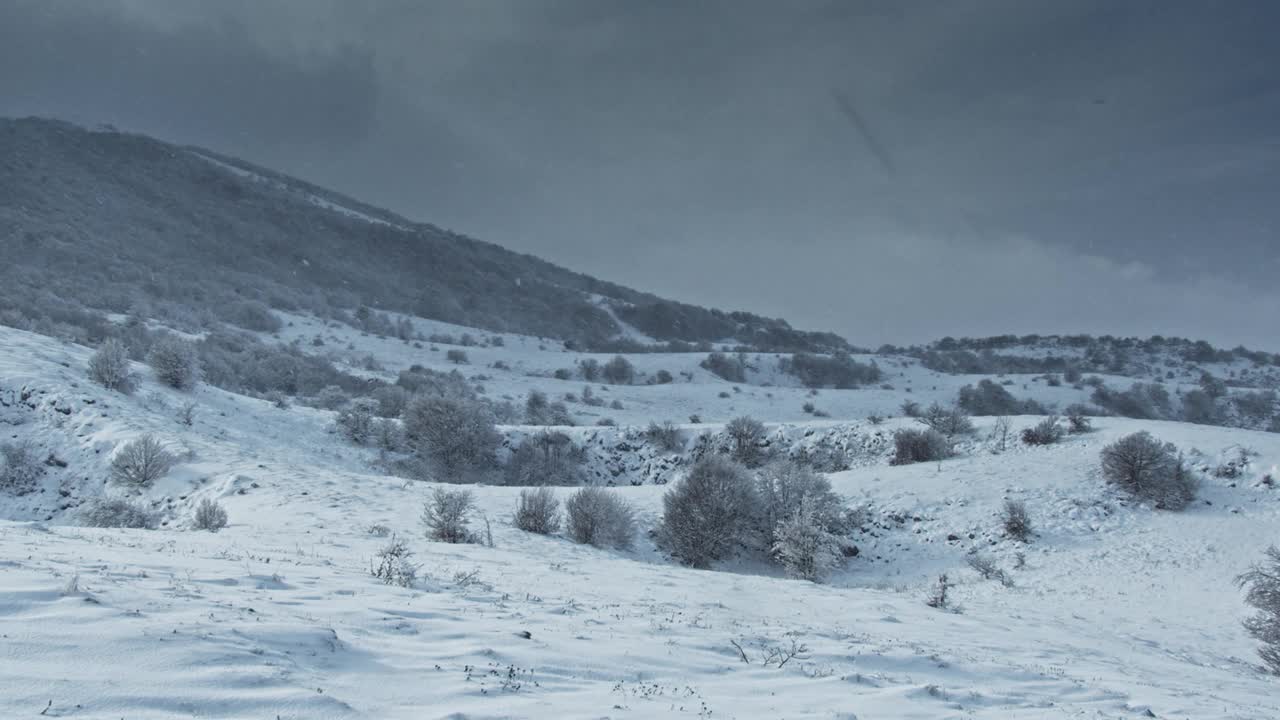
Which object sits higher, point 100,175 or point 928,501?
point 100,175

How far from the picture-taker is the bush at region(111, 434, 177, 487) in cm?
1506

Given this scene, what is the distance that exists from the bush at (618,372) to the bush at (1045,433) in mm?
25444

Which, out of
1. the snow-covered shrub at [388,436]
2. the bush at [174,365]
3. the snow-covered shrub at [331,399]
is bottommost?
the snow-covered shrub at [388,436]

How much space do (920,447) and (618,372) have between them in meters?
24.1

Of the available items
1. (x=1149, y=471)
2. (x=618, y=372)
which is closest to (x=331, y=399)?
(x=618, y=372)

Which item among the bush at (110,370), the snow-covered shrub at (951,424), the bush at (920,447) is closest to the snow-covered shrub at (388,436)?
the bush at (110,370)

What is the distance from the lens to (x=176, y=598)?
5.52 metres

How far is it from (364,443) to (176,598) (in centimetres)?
1918

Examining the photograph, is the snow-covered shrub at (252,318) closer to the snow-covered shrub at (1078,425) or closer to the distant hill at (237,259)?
the distant hill at (237,259)

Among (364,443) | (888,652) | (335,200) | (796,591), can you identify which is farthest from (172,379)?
(335,200)

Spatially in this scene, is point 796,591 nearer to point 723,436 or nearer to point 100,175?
point 723,436

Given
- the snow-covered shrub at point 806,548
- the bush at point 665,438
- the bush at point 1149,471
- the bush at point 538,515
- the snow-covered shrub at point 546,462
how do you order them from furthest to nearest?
the bush at point 665,438 → the snow-covered shrub at point 546,462 → the bush at point 1149,471 → the snow-covered shrub at point 806,548 → the bush at point 538,515

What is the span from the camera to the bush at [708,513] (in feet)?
57.4

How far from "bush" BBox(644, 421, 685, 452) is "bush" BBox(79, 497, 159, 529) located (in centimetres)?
1685
